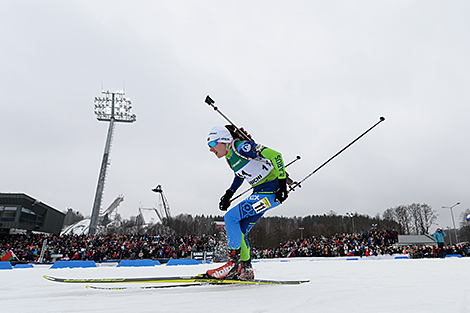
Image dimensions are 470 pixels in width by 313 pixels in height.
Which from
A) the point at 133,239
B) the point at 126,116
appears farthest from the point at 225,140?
the point at 126,116

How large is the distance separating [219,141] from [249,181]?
0.67m

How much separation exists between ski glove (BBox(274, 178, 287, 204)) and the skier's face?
0.85m

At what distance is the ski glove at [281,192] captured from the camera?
3.38 m

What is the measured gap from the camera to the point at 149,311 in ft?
5.38

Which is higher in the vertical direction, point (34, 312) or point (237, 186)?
point (237, 186)

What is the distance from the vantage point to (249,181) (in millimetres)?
3705

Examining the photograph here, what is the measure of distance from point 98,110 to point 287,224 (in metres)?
63.8

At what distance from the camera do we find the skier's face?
3.74 m

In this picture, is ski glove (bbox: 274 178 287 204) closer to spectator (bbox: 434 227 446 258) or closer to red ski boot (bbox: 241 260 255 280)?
red ski boot (bbox: 241 260 255 280)

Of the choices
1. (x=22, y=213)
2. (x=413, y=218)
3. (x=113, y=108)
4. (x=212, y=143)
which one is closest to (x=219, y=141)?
(x=212, y=143)

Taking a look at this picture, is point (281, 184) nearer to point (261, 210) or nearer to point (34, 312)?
point (261, 210)

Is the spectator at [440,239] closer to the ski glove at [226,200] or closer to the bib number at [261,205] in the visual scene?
the ski glove at [226,200]

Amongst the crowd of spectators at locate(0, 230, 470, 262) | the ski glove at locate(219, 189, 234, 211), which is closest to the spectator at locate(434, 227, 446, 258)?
the crowd of spectators at locate(0, 230, 470, 262)

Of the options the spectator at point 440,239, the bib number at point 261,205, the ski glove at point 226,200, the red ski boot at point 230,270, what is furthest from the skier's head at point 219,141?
the spectator at point 440,239
